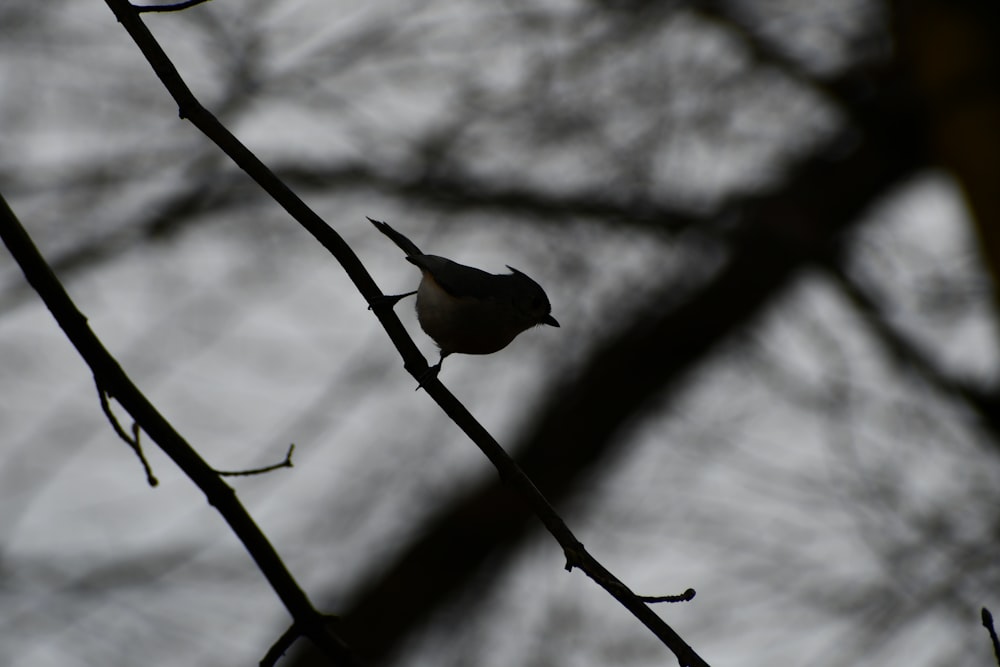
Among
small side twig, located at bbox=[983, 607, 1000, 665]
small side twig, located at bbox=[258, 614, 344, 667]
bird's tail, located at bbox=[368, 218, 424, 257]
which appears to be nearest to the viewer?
small side twig, located at bbox=[983, 607, 1000, 665]

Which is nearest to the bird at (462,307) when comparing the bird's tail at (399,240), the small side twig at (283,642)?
the bird's tail at (399,240)

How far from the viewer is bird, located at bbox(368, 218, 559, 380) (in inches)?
103

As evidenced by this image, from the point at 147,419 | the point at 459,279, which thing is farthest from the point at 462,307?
the point at 147,419

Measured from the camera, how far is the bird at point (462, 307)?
103 inches

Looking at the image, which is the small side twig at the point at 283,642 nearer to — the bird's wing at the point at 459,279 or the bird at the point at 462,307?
the bird at the point at 462,307

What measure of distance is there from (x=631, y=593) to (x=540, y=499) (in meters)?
0.27

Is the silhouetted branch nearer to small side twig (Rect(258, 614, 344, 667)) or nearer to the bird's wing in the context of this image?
small side twig (Rect(258, 614, 344, 667))

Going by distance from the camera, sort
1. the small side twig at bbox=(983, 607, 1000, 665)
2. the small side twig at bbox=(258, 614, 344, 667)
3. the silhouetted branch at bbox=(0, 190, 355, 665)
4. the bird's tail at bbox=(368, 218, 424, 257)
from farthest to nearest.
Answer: the bird's tail at bbox=(368, 218, 424, 257) < the small side twig at bbox=(258, 614, 344, 667) < the silhouetted branch at bbox=(0, 190, 355, 665) < the small side twig at bbox=(983, 607, 1000, 665)

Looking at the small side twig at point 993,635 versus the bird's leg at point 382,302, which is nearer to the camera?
the small side twig at point 993,635

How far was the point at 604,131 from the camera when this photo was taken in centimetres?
597

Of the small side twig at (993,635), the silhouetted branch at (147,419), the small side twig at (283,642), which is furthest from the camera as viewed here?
the small side twig at (283,642)

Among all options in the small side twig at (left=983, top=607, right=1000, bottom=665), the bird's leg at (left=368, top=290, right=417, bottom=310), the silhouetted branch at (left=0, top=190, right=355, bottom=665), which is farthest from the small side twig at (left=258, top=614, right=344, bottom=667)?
the small side twig at (left=983, top=607, right=1000, bottom=665)

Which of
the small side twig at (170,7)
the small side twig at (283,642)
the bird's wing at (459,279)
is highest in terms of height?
the small side twig at (170,7)

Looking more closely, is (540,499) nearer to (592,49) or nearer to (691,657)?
(691,657)
